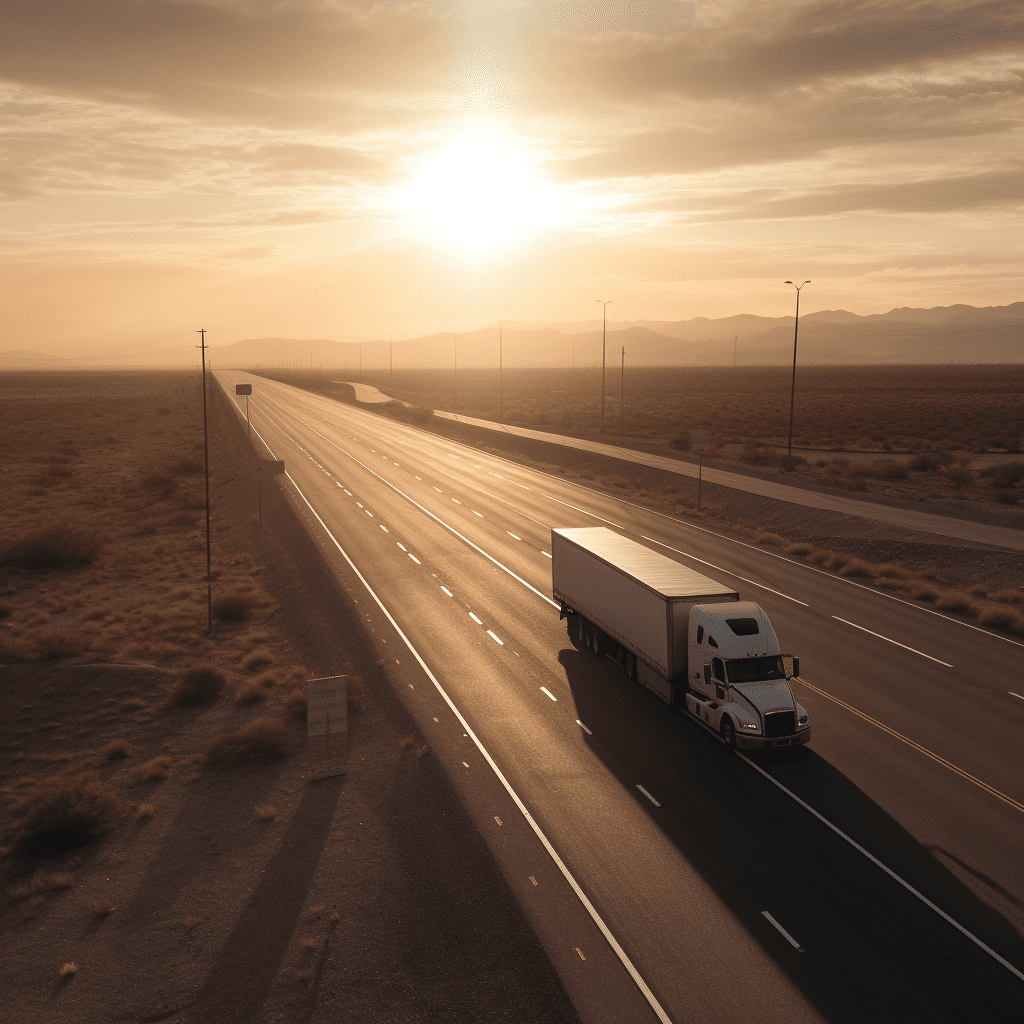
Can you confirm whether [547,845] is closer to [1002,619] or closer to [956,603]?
[1002,619]

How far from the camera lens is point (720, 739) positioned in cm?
1883

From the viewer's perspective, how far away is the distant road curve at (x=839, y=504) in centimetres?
3850

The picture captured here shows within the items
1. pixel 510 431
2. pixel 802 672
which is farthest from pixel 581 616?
Answer: pixel 510 431

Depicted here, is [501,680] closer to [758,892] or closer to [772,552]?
[758,892]

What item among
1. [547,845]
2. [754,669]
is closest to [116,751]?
[547,845]

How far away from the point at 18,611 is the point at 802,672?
28774mm

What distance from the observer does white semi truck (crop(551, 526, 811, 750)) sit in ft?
59.9

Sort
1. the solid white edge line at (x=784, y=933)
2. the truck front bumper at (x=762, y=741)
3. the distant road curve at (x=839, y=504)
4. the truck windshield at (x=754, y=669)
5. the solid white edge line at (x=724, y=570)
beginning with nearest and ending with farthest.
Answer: the solid white edge line at (x=784, y=933)
the truck front bumper at (x=762, y=741)
the truck windshield at (x=754, y=669)
the solid white edge line at (x=724, y=570)
the distant road curve at (x=839, y=504)

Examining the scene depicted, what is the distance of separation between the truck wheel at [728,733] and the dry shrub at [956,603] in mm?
16518

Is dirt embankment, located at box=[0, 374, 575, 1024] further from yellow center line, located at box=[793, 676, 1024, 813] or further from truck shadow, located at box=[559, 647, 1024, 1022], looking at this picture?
yellow center line, located at box=[793, 676, 1024, 813]

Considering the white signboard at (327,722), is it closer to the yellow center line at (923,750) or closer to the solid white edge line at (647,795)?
the solid white edge line at (647,795)

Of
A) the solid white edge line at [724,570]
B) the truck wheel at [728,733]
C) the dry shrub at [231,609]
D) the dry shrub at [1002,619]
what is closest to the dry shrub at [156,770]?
the dry shrub at [231,609]

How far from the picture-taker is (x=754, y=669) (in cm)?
1884

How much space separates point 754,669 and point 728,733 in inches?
62.6
